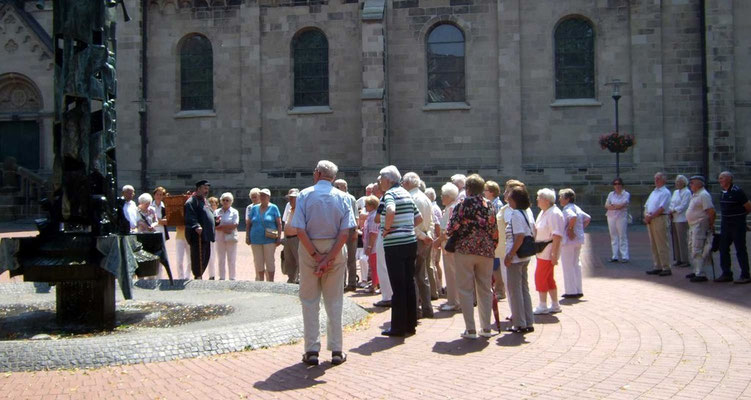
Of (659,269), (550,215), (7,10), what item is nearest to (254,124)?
(7,10)

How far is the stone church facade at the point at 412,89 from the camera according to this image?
2583 cm

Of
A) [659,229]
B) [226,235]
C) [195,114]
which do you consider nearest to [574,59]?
[659,229]

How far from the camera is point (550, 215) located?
10.2 m

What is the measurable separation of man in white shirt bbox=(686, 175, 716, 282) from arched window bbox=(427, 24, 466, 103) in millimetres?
Answer: 14420

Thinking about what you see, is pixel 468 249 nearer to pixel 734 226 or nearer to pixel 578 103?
pixel 734 226

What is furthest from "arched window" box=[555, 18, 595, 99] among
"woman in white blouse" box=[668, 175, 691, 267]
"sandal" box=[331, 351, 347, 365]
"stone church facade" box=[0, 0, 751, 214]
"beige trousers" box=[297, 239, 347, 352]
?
"sandal" box=[331, 351, 347, 365]

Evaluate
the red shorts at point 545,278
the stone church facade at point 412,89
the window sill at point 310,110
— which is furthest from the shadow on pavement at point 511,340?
the window sill at point 310,110

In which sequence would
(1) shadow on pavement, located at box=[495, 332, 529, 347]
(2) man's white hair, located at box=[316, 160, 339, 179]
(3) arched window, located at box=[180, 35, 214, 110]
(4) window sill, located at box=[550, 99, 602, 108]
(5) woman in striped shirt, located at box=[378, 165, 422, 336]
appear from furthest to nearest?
1. (3) arched window, located at box=[180, 35, 214, 110]
2. (4) window sill, located at box=[550, 99, 602, 108]
3. (5) woman in striped shirt, located at box=[378, 165, 422, 336]
4. (1) shadow on pavement, located at box=[495, 332, 529, 347]
5. (2) man's white hair, located at box=[316, 160, 339, 179]

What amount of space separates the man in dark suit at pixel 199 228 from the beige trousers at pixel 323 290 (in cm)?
610

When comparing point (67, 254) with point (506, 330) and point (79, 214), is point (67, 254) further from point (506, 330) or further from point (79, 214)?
point (506, 330)

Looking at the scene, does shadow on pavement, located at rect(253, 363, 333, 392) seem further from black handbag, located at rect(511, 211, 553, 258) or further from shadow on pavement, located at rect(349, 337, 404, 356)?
black handbag, located at rect(511, 211, 553, 258)

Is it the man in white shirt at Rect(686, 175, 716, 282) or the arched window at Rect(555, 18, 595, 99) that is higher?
the arched window at Rect(555, 18, 595, 99)

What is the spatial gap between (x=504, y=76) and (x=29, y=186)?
17.6 meters

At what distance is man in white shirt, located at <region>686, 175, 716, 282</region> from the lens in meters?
13.2
